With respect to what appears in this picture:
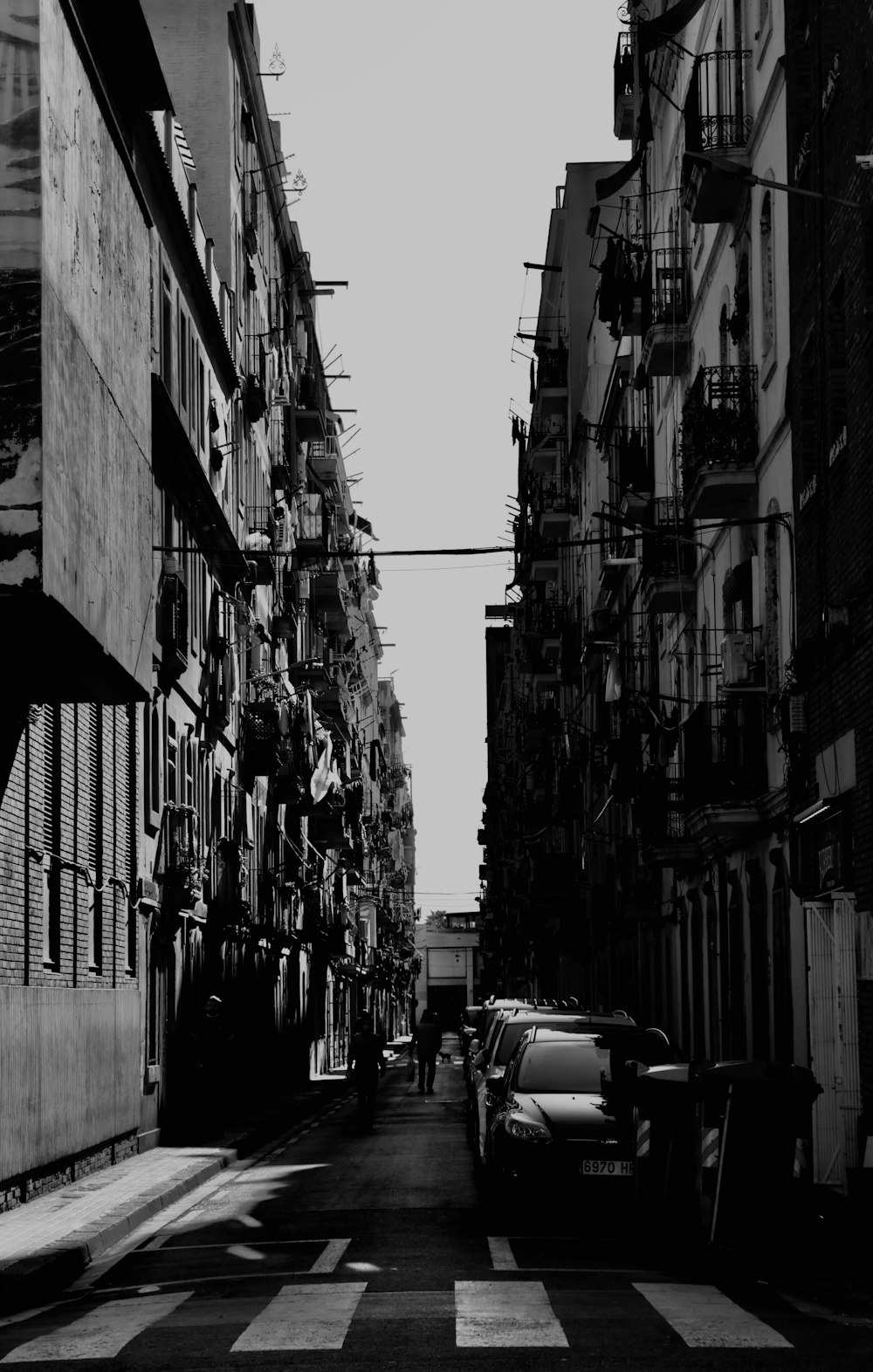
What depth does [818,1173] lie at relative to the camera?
18.6 metres

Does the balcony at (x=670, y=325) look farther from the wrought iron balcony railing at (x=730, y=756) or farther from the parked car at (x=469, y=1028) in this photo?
the parked car at (x=469, y=1028)

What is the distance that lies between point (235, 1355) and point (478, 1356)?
117 centimetres

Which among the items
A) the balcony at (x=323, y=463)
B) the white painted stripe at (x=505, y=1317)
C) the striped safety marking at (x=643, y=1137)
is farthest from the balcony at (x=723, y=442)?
the balcony at (x=323, y=463)

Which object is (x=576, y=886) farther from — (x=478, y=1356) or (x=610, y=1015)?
(x=478, y=1356)

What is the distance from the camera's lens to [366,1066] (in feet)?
110

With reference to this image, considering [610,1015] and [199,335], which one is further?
[199,335]

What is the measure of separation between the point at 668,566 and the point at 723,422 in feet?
22.3

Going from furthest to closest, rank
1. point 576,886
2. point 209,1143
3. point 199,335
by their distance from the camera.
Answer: point 576,886
point 199,335
point 209,1143

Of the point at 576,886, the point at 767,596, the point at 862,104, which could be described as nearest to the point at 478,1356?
the point at 862,104

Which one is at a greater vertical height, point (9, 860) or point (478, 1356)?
point (9, 860)

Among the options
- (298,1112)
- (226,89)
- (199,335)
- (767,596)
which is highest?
(226,89)

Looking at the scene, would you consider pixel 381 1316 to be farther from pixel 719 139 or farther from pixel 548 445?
pixel 548 445

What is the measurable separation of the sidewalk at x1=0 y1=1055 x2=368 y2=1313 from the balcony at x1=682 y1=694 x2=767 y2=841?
24.0 feet

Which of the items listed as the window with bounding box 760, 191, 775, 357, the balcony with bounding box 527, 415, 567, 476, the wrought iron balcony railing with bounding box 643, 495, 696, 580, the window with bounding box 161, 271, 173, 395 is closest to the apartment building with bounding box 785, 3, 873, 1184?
the window with bounding box 760, 191, 775, 357
